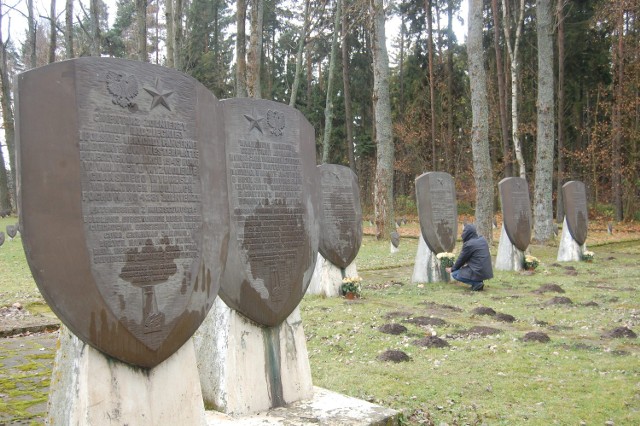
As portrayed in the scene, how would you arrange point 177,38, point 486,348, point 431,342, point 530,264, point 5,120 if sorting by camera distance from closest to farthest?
1. point 486,348
2. point 431,342
3. point 530,264
4. point 177,38
5. point 5,120

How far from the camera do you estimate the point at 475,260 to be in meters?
10.5

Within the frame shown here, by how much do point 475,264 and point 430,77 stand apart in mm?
20952

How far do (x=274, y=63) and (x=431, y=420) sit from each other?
111ft

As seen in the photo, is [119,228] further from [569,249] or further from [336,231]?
[569,249]

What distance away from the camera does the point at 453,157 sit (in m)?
32.8

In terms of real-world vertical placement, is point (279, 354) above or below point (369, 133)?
below

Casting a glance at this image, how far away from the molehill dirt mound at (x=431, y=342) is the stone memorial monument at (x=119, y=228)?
3336 mm

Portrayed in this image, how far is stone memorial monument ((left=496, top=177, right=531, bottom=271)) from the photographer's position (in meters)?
13.0

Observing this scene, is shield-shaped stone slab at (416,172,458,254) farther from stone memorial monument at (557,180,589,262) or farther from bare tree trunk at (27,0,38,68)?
bare tree trunk at (27,0,38,68)

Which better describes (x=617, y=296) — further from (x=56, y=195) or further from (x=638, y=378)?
(x=56, y=195)

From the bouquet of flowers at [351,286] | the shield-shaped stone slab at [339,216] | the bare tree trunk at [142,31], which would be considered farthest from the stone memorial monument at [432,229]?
the bare tree trunk at [142,31]

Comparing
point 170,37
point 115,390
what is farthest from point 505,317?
point 170,37

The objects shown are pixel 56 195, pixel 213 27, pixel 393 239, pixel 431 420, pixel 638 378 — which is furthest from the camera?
pixel 213 27

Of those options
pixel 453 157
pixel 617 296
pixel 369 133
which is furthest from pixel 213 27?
pixel 617 296
